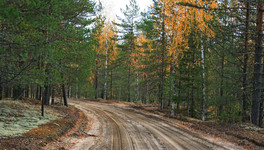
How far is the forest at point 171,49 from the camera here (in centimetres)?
614

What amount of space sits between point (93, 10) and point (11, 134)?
36.7 ft

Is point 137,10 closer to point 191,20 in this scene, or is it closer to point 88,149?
point 191,20

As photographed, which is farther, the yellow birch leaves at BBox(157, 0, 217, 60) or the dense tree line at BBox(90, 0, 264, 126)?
the yellow birch leaves at BBox(157, 0, 217, 60)

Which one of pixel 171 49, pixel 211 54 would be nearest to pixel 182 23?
pixel 171 49

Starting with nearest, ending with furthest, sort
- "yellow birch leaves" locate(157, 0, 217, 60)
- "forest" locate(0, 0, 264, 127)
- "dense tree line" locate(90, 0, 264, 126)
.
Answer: "forest" locate(0, 0, 264, 127)
"dense tree line" locate(90, 0, 264, 126)
"yellow birch leaves" locate(157, 0, 217, 60)

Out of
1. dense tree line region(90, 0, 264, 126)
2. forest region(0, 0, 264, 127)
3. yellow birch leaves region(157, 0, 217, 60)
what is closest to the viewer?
forest region(0, 0, 264, 127)

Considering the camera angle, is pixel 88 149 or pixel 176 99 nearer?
pixel 88 149

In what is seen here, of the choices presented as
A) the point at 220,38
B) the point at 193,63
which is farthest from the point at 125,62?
the point at 220,38

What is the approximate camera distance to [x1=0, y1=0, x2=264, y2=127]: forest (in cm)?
614

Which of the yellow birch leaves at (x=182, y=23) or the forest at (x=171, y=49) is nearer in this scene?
the forest at (x=171, y=49)

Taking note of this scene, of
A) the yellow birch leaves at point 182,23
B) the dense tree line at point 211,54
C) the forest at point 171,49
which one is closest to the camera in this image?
the forest at point 171,49

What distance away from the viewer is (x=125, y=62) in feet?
93.2

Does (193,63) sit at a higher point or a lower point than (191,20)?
lower

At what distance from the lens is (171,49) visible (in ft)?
49.8
